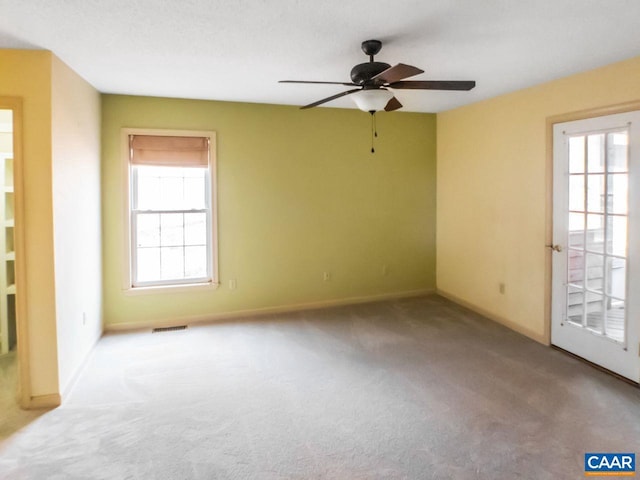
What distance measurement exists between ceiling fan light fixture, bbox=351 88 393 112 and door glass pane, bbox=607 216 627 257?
212 centimetres

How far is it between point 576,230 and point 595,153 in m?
0.68

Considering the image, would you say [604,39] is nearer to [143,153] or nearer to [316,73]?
[316,73]

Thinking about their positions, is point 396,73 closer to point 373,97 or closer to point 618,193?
point 373,97

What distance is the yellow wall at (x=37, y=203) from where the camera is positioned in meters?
2.70

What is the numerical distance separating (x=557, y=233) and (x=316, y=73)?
2655 millimetres

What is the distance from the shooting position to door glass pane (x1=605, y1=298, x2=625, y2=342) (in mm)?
3182

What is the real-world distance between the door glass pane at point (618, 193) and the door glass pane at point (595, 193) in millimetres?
66

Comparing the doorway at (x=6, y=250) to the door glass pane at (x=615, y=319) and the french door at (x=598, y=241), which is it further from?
the door glass pane at (x=615, y=319)

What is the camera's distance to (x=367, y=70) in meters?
2.61

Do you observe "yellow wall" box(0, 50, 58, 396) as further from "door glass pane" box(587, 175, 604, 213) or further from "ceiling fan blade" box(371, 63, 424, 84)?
"door glass pane" box(587, 175, 604, 213)

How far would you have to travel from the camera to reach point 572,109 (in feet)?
11.4

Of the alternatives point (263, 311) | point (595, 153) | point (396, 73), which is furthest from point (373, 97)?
point (263, 311)

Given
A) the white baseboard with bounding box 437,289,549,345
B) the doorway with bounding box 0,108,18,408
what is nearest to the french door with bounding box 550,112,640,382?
the white baseboard with bounding box 437,289,549,345

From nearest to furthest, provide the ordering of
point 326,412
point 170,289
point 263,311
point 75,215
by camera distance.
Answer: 1. point 326,412
2. point 75,215
3. point 170,289
4. point 263,311
